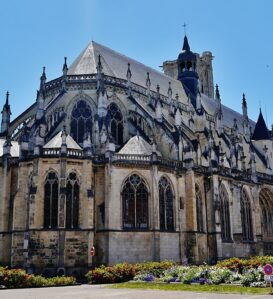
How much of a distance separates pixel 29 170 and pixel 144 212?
310 inches

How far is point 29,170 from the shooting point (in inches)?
1065

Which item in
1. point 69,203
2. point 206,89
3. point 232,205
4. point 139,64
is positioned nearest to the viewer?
point 69,203

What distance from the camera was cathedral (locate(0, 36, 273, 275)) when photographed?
2566 cm

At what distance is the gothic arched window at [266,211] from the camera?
42188mm

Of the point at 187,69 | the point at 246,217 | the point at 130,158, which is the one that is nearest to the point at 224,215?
the point at 246,217

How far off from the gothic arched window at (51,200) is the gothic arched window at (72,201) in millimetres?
680

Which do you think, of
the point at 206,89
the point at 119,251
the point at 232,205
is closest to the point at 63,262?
the point at 119,251

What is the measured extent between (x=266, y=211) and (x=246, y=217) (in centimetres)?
638

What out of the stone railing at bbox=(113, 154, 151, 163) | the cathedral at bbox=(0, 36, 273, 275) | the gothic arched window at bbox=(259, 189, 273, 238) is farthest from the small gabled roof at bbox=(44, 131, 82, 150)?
the gothic arched window at bbox=(259, 189, 273, 238)

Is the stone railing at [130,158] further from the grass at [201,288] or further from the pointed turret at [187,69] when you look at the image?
the pointed turret at [187,69]

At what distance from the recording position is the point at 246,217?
3769cm

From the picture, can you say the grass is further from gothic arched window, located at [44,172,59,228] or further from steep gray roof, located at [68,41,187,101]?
steep gray roof, located at [68,41,187,101]

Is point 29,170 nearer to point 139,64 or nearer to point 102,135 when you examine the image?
point 102,135

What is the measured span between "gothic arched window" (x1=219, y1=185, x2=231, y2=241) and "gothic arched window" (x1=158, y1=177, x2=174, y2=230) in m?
6.47
